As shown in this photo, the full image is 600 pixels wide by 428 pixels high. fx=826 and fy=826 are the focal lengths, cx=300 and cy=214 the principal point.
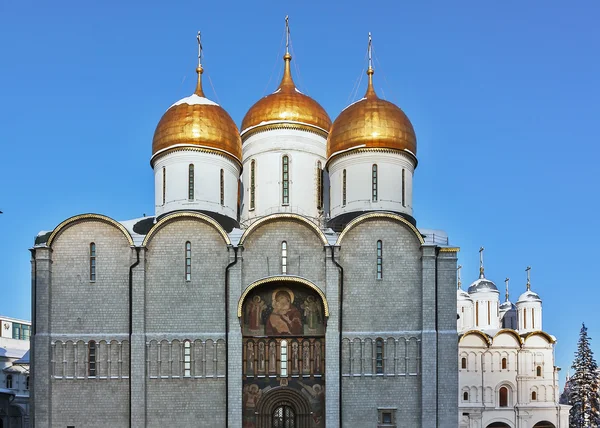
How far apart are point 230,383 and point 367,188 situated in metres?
6.55

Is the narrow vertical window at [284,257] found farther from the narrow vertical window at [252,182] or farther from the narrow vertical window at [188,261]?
the narrow vertical window at [252,182]

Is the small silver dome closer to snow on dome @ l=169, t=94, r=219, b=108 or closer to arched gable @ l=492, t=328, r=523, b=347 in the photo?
arched gable @ l=492, t=328, r=523, b=347

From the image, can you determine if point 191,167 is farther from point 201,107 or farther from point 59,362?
point 59,362

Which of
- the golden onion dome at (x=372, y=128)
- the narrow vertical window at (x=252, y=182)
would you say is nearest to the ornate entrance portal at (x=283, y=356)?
the narrow vertical window at (x=252, y=182)

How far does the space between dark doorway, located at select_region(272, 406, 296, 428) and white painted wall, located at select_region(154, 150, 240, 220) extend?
574cm

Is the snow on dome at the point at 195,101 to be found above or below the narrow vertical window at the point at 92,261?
above

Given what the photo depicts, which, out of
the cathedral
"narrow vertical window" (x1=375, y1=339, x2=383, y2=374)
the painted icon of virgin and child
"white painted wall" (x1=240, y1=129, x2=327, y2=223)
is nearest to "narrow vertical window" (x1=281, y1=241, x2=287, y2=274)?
the cathedral

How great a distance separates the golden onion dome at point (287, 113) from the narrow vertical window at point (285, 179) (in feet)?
3.70

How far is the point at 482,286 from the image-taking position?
39.5 m

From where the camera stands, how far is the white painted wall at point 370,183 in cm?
2273

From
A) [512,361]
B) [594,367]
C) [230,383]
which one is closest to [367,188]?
[230,383]

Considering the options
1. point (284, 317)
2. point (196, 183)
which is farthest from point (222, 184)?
point (284, 317)

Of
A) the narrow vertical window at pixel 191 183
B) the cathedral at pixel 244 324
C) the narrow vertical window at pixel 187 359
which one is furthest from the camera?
the narrow vertical window at pixel 191 183

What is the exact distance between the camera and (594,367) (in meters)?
36.2
